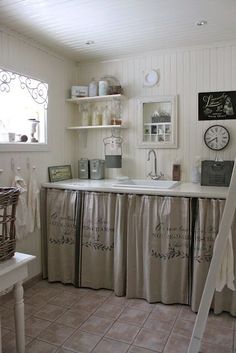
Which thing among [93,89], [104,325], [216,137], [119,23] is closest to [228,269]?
[104,325]

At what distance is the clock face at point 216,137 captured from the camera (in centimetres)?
290

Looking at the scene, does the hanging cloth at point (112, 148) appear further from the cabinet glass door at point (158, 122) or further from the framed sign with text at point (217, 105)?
the framed sign with text at point (217, 105)

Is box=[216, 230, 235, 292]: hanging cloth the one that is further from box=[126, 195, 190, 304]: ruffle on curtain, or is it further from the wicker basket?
the wicker basket

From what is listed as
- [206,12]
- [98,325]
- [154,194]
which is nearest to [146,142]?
[154,194]

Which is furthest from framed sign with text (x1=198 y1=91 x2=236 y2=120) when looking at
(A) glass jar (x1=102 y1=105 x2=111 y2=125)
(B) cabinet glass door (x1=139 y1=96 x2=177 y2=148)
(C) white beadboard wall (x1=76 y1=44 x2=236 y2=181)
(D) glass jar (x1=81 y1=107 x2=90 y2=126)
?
(D) glass jar (x1=81 y1=107 x2=90 y2=126)

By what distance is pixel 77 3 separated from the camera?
2115 millimetres

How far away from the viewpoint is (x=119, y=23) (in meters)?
2.46

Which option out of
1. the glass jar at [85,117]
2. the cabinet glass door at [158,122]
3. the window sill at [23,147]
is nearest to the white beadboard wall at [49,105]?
the window sill at [23,147]

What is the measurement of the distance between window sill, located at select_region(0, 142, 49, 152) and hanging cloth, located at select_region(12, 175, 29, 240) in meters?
0.24

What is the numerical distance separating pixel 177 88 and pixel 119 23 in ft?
3.01

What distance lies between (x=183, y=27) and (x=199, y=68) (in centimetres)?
54

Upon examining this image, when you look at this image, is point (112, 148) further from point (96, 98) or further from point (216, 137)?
point (216, 137)

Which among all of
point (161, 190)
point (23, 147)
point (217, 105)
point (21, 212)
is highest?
point (217, 105)

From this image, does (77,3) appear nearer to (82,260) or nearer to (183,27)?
(183,27)
